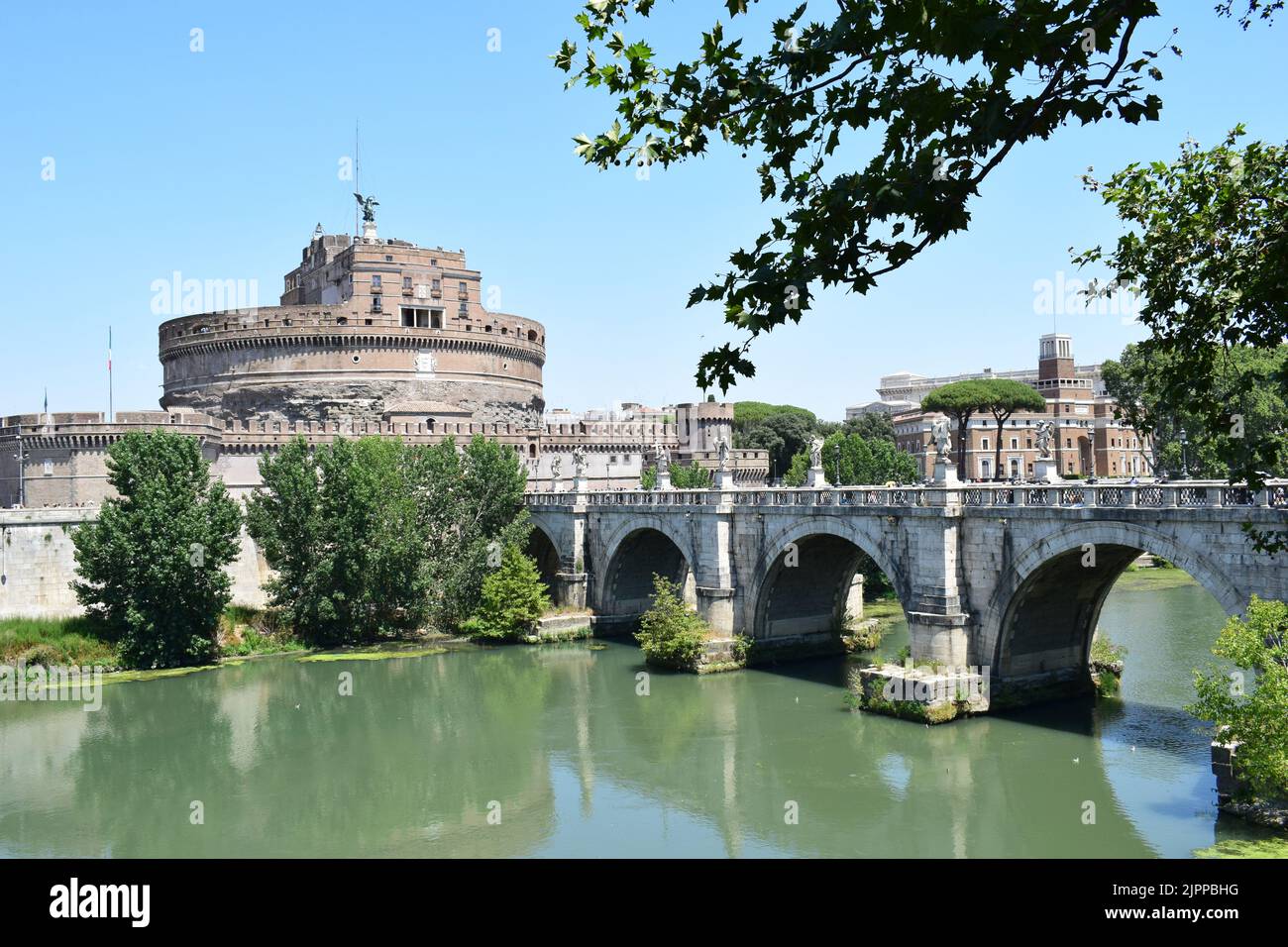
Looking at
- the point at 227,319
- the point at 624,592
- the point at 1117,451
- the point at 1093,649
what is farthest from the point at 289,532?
the point at 1117,451

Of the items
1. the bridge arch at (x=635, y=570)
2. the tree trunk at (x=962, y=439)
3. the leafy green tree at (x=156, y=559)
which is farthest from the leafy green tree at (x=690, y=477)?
the leafy green tree at (x=156, y=559)

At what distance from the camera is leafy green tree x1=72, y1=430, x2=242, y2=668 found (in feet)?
115

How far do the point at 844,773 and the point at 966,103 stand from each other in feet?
64.7

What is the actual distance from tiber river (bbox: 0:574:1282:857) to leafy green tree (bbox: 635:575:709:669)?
0.78m

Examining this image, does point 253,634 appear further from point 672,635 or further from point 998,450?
point 998,450

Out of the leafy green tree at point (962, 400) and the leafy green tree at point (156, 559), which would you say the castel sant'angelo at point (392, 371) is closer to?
the leafy green tree at point (962, 400)

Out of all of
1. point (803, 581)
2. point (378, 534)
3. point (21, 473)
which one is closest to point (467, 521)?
point (378, 534)

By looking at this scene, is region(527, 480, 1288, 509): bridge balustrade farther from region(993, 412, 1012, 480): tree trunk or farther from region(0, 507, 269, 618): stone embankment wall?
region(993, 412, 1012, 480): tree trunk

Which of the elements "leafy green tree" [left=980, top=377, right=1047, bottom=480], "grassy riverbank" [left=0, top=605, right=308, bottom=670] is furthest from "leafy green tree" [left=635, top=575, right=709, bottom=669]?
"leafy green tree" [left=980, top=377, right=1047, bottom=480]

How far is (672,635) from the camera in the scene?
33.5 meters

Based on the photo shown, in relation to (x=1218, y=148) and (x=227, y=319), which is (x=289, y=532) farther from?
(x=1218, y=148)

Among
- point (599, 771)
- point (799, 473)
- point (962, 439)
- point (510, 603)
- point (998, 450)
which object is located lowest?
point (599, 771)

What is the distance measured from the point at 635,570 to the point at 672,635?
968cm
